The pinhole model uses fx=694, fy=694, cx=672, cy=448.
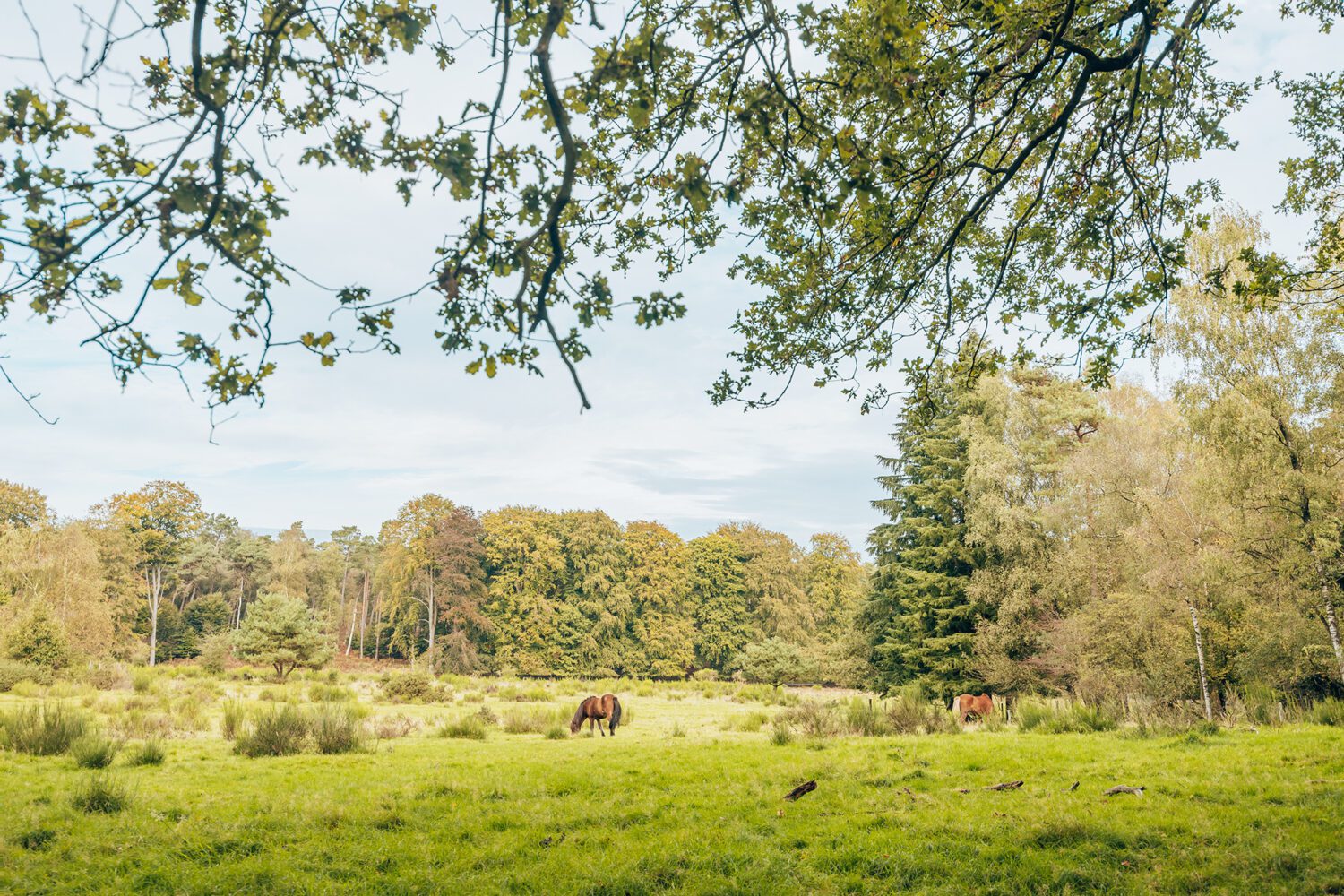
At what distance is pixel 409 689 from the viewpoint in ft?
78.3

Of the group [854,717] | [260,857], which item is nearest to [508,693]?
[854,717]

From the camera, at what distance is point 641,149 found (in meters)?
5.86

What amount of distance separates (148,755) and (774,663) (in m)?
30.9

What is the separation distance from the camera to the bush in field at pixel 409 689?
2342cm

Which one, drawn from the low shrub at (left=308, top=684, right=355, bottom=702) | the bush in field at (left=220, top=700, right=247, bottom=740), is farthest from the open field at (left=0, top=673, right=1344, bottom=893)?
the low shrub at (left=308, top=684, right=355, bottom=702)

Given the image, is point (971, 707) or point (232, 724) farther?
point (971, 707)

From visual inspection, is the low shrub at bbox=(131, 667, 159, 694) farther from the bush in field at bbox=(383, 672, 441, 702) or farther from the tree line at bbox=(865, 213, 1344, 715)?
the tree line at bbox=(865, 213, 1344, 715)

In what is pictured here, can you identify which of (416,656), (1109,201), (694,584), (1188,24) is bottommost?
(416,656)

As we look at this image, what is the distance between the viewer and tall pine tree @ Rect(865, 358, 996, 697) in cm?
2455

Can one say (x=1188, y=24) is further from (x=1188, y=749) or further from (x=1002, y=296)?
(x=1188, y=749)

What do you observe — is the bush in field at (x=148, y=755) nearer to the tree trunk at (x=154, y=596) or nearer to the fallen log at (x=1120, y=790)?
the fallen log at (x=1120, y=790)

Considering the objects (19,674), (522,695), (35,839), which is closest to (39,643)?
(19,674)

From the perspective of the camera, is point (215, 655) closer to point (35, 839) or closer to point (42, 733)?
point (42, 733)

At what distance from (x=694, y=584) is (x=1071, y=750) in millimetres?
39125
